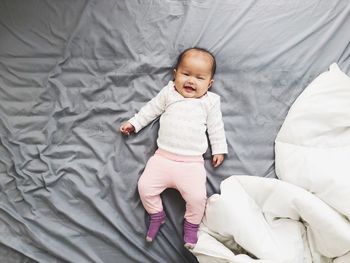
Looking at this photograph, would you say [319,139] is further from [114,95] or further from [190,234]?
[114,95]

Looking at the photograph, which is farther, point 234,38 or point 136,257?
point 234,38

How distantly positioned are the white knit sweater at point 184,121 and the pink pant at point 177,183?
0.13ft

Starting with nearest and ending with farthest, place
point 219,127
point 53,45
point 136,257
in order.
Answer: point 136,257 < point 219,127 < point 53,45

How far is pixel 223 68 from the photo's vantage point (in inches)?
56.5

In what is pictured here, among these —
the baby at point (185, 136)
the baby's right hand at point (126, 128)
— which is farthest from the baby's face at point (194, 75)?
the baby's right hand at point (126, 128)

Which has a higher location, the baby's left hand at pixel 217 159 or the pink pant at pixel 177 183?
the baby's left hand at pixel 217 159

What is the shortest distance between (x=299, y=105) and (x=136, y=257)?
0.72 m

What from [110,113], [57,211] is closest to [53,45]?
[110,113]

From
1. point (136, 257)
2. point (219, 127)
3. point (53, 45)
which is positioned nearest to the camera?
point (136, 257)

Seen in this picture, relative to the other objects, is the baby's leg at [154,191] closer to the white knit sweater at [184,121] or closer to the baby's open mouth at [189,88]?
the white knit sweater at [184,121]

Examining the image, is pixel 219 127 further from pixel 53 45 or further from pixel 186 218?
pixel 53 45

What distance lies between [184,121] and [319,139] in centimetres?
43

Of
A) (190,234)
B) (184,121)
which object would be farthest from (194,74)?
(190,234)

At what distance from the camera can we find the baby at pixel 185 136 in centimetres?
125
